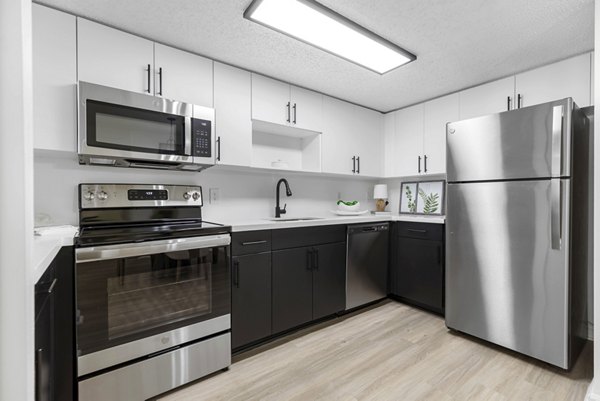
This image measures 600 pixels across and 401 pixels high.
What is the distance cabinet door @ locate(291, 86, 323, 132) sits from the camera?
8.75 ft

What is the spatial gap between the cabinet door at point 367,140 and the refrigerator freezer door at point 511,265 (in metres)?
1.12

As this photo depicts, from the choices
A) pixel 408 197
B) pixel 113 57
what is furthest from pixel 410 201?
pixel 113 57

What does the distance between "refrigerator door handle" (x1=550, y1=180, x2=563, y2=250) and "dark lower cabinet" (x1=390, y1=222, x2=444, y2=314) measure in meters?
0.87

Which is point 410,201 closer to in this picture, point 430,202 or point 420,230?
point 430,202

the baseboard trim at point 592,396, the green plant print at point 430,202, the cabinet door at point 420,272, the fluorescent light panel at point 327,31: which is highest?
the fluorescent light panel at point 327,31

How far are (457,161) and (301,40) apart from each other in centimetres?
151

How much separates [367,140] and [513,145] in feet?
5.12

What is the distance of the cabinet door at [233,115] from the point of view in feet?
7.29

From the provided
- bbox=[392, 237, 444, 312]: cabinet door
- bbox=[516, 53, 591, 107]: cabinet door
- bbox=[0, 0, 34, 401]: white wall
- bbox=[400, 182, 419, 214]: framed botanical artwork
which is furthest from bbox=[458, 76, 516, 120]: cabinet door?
bbox=[0, 0, 34, 401]: white wall

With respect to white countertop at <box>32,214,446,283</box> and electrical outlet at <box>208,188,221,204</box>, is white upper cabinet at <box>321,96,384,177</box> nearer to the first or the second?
white countertop at <box>32,214,446,283</box>

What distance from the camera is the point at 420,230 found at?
280 centimetres

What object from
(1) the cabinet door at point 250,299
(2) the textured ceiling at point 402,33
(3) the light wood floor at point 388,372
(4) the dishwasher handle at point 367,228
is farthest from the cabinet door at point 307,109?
(3) the light wood floor at point 388,372

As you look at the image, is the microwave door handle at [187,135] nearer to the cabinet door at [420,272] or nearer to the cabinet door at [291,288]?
the cabinet door at [291,288]

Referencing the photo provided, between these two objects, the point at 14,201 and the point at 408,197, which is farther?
the point at 408,197
